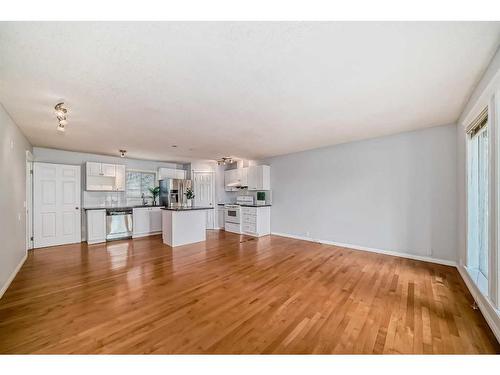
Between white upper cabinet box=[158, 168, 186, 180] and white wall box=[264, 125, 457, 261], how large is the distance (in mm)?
4070

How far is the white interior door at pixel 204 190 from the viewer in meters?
7.74

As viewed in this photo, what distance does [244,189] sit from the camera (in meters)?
7.51

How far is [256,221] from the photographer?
6.25 meters

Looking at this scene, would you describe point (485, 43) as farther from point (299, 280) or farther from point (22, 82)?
point (22, 82)

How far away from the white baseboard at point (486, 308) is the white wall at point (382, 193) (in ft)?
3.83

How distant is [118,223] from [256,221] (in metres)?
4.02

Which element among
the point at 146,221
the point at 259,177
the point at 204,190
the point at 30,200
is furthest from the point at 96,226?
the point at 259,177

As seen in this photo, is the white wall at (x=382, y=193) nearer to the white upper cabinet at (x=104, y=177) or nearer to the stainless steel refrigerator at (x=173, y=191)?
the stainless steel refrigerator at (x=173, y=191)

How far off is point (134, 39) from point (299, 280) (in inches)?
133

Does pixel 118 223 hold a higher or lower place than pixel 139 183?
lower

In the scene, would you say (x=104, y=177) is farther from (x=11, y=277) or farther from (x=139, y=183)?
(x=11, y=277)

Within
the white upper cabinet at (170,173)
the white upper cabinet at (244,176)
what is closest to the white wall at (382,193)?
the white upper cabinet at (244,176)

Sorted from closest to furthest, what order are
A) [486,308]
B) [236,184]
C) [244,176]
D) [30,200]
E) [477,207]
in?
[486,308] < [477,207] < [30,200] < [244,176] < [236,184]
